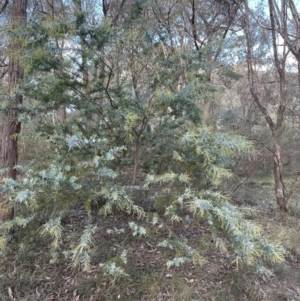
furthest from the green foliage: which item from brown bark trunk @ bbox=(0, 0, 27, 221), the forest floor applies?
brown bark trunk @ bbox=(0, 0, 27, 221)

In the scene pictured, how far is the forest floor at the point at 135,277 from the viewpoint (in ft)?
8.46

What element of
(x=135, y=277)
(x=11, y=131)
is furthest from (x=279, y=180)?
(x=11, y=131)

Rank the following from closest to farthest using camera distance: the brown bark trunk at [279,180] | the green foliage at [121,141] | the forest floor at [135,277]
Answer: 1. the green foliage at [121,141]
2. the forest floor at [135,277]
3. the brown bark trunk at [279,180]

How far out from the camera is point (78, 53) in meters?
2.43

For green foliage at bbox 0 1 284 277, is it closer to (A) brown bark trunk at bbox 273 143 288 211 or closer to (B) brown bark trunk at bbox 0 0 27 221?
(B) brown bark trunk at bbox 0 0 27 221

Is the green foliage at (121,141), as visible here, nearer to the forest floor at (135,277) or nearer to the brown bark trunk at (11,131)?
the forest floor at (135,277)

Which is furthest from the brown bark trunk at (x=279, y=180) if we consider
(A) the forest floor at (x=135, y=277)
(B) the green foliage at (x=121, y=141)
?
(B) the green foliage at (x=121, y=141)

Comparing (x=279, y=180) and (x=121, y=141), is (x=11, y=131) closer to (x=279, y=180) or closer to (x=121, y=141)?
(x=121, y=141)

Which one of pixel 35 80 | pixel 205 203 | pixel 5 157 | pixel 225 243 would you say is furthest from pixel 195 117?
pixel 5 157

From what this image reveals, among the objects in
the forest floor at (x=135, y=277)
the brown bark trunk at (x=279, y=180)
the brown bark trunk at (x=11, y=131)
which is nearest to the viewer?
the forest floor at (x=135, y=277)

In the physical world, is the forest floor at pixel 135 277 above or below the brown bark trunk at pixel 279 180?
below

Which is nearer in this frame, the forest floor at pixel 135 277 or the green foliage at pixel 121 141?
the green foliage at pixel 121 141

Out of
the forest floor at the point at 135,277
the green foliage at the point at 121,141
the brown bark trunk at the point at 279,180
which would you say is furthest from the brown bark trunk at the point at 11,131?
the brown bark trunk at the point at 279,180

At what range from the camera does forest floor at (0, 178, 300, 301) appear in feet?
8.46
